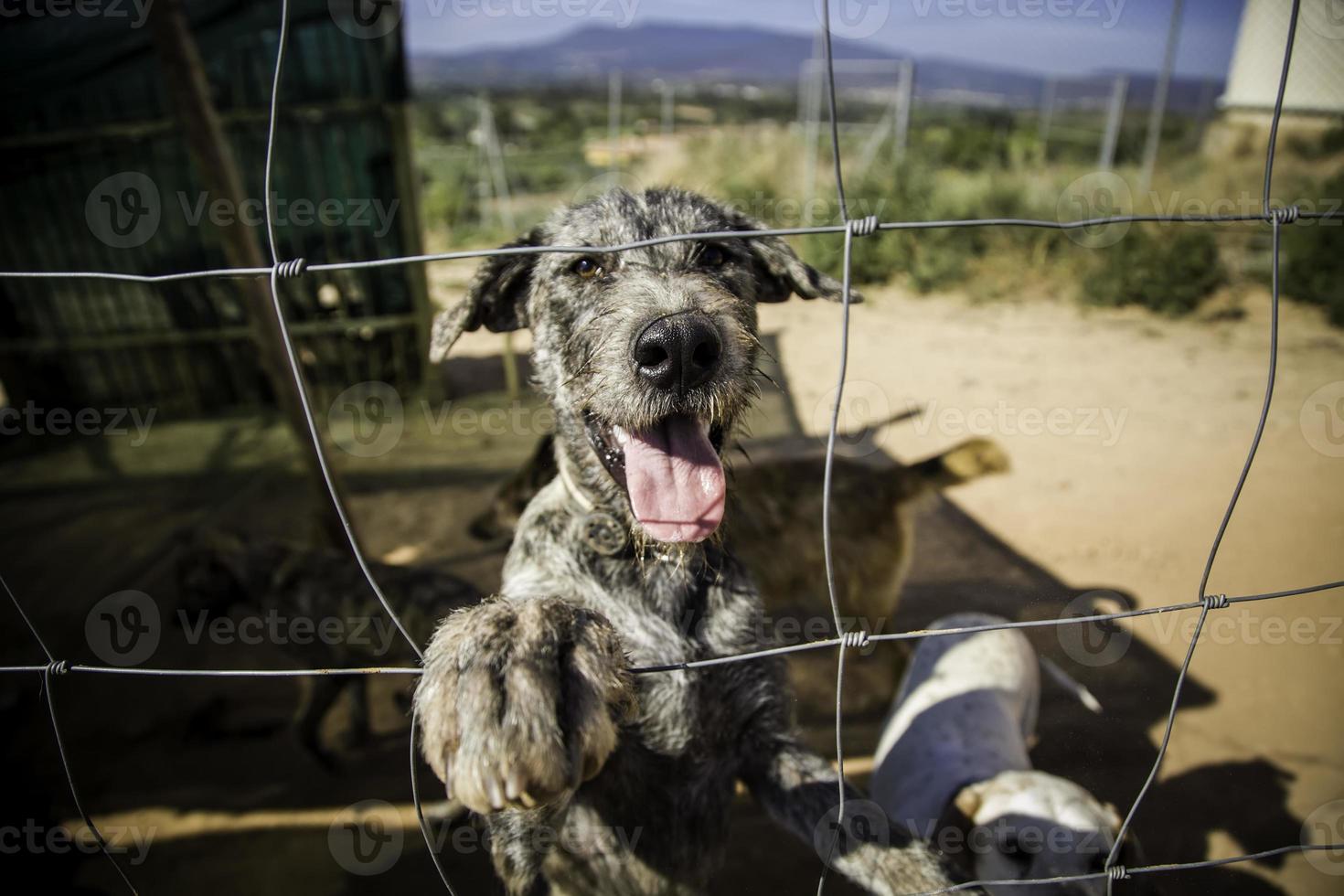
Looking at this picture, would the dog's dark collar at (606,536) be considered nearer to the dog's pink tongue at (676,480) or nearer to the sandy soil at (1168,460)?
the dog's pink tongue at (676,480)

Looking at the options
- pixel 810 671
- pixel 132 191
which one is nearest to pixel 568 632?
pixel 810 671

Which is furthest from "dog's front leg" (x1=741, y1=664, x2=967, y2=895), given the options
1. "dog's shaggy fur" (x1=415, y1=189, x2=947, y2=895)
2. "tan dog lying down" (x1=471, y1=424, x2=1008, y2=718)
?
"tan dog lying down" (x1=471, y1=424, x2=1008, y2=718)

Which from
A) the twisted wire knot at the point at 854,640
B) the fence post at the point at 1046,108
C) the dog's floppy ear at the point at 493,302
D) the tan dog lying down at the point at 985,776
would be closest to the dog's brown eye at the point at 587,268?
the dog's floppy ear at the point at 493,302

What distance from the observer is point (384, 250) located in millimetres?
7656

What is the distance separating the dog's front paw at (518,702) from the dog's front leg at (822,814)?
83 cm

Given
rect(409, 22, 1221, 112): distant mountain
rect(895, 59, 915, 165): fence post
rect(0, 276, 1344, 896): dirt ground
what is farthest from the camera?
rect(409, 22, 1221, 112): distant mountain

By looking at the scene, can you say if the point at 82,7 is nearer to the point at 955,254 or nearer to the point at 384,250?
the point at 384,250

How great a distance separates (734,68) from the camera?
859 inches

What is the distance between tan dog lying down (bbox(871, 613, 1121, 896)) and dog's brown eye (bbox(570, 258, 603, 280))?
217 cm

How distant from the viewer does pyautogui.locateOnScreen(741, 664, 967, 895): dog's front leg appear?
212cm

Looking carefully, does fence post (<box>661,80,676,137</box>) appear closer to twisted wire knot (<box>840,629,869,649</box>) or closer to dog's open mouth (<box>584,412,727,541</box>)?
dog's open mouth (<box>584,412,727,541</box>)

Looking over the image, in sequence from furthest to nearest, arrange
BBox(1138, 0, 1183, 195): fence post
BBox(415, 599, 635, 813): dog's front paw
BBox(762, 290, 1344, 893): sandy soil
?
BBox(1138, 0, 1183, 195): fence post
BBox(762, 290, 1344, 893): sandy soil
BBox(415, 599, 635, 813): dog's front paw

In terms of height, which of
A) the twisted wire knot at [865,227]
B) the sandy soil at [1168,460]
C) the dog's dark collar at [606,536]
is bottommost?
the sandy soil at [1168,460]

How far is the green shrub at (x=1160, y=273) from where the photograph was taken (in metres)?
10.1
